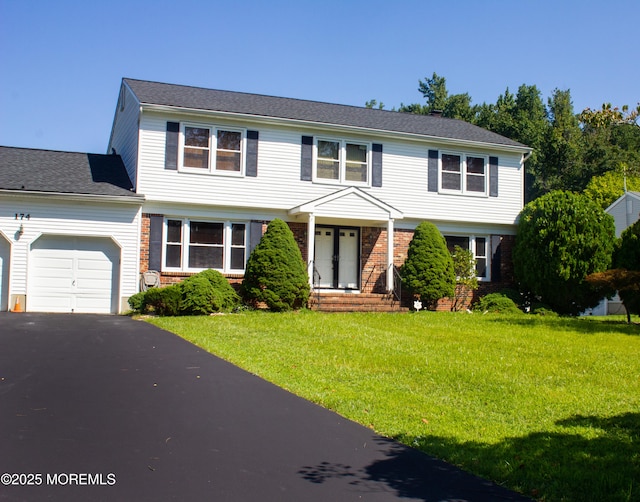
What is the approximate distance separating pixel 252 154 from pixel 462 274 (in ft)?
25.3

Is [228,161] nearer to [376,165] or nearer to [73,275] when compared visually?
[376,165]

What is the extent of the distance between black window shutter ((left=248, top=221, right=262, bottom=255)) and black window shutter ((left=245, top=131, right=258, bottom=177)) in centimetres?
147

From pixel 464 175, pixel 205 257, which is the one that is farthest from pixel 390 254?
pixel 205 257

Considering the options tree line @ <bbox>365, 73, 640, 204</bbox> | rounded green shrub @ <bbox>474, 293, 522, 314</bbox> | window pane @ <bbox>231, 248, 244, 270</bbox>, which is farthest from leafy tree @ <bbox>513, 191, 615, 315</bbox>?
tree line @ <bbox>365, 73, 640, 204</bbox>

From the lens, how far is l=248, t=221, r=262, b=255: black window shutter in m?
19.0

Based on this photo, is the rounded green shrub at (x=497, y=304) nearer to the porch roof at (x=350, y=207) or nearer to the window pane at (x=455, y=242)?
the window pane at (x=455, y=242)

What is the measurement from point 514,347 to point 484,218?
10.7 metres

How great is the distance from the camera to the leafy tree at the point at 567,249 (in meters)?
18.5

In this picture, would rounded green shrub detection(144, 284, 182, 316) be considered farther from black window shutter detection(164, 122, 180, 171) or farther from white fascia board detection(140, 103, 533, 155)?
white fascia board detection(140, 103, 533, 155)

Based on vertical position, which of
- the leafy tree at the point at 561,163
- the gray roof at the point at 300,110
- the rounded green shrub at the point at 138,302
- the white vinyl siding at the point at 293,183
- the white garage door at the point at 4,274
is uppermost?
the leafy tree at the point at 561,163

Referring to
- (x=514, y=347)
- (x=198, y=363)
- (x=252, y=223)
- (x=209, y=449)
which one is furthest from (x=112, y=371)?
(x=252, y=223)

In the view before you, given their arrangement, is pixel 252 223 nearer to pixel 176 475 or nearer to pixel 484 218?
pixel 484 218

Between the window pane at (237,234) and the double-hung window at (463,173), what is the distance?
7027mm

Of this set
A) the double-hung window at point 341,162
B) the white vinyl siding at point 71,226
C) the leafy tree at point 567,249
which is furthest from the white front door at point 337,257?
the white vinyl siding at point 71,226
